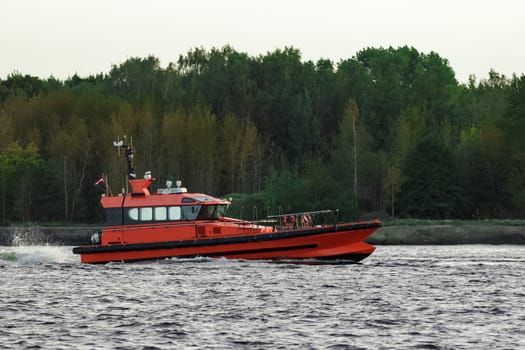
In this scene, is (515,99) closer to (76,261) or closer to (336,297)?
(76,261)

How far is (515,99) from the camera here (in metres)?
103

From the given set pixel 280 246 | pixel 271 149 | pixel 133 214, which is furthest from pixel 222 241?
pixel 271 149

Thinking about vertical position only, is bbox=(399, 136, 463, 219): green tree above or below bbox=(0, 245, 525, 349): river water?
above

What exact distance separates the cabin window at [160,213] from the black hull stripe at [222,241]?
142cm

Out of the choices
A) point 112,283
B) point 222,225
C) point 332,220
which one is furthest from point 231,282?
point 332,220

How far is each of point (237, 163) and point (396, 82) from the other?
2842cm

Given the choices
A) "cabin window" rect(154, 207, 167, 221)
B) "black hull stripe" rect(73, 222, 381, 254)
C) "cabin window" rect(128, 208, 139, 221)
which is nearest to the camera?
"black hull stripe" rect(73, 222, 381, 254)

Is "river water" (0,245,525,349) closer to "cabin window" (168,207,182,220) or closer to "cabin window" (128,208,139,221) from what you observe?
"cabin window" (168,207,182,220)

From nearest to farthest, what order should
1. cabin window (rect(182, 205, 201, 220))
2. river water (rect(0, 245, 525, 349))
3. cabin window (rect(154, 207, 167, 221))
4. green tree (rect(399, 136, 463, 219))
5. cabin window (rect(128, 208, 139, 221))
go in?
river water (rect(0, 245, 525, 349)) < cabin window (rect(182, 205, 201, 220)) < cabin window (rect(154, 207, 167, 221)) < cabin window (rect(128, 208, 139, 221)) < green tree (rect(399, 136, 463, 219))

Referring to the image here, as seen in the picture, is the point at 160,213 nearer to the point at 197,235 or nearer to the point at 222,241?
the point at 197,235

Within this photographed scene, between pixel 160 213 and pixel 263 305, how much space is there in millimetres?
16121

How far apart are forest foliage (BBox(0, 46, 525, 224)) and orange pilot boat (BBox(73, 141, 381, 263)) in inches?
1580

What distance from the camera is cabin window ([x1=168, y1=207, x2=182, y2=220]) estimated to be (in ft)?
170

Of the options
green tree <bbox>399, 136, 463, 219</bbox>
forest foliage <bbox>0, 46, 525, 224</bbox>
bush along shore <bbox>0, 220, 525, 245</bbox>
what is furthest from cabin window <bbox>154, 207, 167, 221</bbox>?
green tree <bbox>399, 136, 463, 219</bbox>
